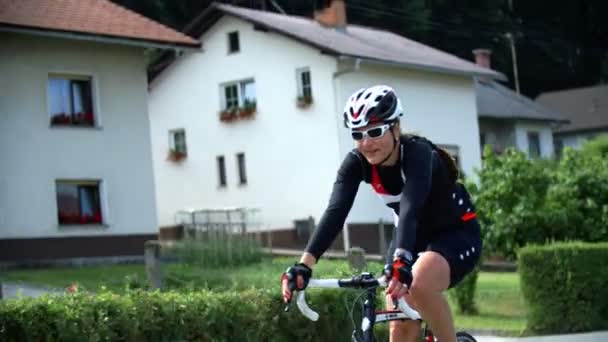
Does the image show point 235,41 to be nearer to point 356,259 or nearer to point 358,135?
point 356,259

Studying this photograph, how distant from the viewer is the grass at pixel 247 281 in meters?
17.5

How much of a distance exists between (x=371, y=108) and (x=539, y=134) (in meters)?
48.6

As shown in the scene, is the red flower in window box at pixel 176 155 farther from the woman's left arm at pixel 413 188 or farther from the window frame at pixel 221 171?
the woman's left arm at pixel 413 188

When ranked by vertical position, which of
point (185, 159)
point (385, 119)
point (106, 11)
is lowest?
point (385, 119)

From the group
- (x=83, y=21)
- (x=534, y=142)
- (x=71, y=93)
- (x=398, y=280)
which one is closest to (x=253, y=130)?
(x=71, y=93)

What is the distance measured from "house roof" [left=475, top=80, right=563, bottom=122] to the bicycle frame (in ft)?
139

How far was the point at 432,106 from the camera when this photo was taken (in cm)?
4016

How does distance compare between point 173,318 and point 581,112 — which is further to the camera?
point 581,112

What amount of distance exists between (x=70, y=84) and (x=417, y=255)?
76.7 feet

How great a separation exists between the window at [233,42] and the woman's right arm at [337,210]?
33.7 meters

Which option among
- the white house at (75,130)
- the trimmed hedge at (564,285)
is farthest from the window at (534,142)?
the trimmed hedge at (564,285)

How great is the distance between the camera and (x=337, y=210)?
588cm

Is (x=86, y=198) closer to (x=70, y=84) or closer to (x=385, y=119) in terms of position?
(x=70, y=84)

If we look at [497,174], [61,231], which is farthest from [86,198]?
[497,174]
